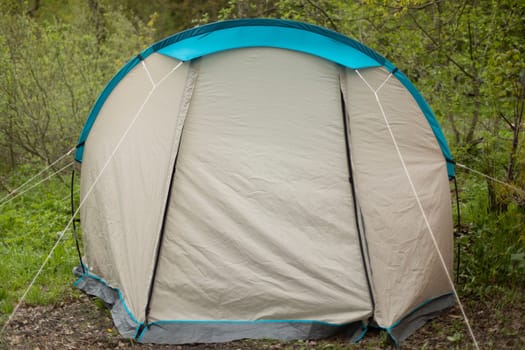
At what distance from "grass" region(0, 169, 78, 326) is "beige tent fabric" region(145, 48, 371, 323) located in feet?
4.05

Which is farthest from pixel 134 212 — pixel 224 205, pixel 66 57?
pixel 66 57

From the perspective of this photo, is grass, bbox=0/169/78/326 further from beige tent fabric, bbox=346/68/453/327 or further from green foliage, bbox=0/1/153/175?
beige tent fabric, bbox=346/68/453/327

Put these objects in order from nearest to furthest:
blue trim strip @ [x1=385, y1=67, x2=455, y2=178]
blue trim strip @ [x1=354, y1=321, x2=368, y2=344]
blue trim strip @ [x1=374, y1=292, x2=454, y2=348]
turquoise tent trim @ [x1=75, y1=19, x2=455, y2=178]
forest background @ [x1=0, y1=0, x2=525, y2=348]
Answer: blue trim strip @ [x1=374, y1=292, x2=454, y2=348] → blue trim strip @ [x1=354, y1=321, x2=368, y2=344] → turquoise tent trim @ [x1=75, y1=19, x2=455, y2=178] → blue trim strip @ [x1=385, y1=67, x2=455, y2=178] → forest background @ [x1=0, y1=0, x2=525, y2=348]

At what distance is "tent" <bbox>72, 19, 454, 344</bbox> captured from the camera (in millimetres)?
3828

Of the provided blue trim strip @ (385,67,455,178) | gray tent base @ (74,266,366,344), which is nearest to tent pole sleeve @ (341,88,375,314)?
gray tent base @ (74,266,366,344)

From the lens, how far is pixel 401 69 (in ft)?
23.5

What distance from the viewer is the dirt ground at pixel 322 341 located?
3.61 meters

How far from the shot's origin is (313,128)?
395 cm

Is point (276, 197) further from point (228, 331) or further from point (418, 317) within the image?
point (418, 317)

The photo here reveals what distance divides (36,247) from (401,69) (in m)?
4.41

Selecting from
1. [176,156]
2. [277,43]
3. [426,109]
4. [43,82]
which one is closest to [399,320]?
[426,109]

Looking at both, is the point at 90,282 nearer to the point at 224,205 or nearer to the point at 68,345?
the point at 68,345

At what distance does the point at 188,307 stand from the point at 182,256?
32 centimetres

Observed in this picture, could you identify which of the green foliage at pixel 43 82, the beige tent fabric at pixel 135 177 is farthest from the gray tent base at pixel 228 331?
the green foliage at pixel 43 82
